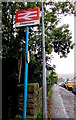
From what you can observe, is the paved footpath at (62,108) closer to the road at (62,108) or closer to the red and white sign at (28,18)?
the road at (62,108)

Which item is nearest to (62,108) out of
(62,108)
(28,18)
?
(62,108)

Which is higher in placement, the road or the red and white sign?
the red and white sign

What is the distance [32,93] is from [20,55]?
2.92 metres

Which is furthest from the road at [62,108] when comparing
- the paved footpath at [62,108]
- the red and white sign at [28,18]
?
the red and white sign at [28,18]

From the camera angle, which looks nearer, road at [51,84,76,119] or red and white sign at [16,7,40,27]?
red and white sign at [16,7,40,27]

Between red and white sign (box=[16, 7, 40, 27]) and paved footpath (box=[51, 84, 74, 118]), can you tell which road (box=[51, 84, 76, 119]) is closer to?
paved footpath (box=[51, 84, 74, 118])

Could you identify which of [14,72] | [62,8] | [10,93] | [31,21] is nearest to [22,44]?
[14,72]

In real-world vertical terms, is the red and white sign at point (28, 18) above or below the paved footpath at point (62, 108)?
above

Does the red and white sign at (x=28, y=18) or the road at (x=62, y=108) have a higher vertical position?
the red and white sign at (x=28, y=18)

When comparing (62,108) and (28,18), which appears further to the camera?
(62,108)

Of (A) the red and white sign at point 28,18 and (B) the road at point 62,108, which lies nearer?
(A) the red and white sign at point 28,18

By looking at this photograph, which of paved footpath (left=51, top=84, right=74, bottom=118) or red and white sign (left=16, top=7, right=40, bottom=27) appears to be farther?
paved footpath (left=51, top=84, right=74, bottom=118)

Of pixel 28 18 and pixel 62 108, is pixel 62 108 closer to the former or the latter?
pixel 62 108

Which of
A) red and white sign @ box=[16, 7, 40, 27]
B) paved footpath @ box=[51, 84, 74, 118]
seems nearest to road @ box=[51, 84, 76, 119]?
paved footpath @ box=[51, 84, 74, 118]
